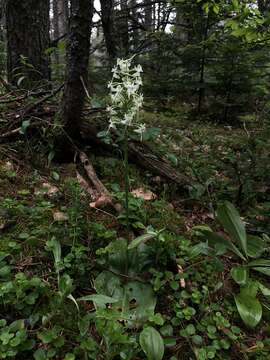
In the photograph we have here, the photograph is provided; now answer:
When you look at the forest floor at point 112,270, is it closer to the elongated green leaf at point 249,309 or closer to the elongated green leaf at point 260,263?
the elongated green leaf at point 249,309

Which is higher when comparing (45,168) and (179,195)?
(45,168)

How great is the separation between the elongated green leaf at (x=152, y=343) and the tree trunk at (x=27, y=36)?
3.62 m

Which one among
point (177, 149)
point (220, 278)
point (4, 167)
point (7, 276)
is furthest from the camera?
point (177, 149)

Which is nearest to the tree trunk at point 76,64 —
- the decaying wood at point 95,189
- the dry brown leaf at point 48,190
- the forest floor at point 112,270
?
the decaying wood at point 95,189

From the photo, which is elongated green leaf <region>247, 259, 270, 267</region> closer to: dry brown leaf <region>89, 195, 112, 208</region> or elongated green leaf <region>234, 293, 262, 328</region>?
elongated green leaf <region>234, 293, 262, 328</region>

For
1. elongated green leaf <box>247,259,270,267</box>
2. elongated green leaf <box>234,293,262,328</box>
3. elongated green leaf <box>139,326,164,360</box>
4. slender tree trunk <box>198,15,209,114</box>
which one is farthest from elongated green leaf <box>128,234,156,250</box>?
slender tree trunk <box>198,15,209,114</box>

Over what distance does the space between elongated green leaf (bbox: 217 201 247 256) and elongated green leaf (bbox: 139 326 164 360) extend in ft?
3.53

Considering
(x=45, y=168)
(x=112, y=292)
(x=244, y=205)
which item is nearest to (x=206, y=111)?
(x=244, y=205)

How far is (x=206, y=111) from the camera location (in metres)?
6.54

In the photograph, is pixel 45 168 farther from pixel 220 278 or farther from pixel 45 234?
pixel 220 278

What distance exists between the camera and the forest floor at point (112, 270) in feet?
5.57

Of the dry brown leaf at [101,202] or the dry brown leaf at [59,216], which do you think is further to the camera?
the dry brown leaf at [101,202]

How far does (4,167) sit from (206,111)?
459 centimetres

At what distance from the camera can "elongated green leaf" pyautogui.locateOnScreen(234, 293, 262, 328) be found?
1.93 m
